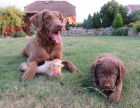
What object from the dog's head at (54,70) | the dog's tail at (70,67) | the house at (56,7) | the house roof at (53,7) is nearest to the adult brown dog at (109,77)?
the dog's head at (54,70)

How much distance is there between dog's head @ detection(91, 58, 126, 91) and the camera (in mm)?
2766

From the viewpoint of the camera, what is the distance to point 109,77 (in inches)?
111

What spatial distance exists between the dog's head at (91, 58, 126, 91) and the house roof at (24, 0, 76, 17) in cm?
2955

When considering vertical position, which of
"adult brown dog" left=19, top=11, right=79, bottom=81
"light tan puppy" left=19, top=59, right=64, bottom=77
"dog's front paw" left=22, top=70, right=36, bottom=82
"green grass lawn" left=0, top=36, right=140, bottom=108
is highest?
"adult brown dog" left=19, top=11, right=79, bottom=81

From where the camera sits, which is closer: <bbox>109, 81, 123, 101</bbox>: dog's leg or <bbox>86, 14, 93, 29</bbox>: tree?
<bbox>109, 81, 123, 101</bbox>: dog's leg

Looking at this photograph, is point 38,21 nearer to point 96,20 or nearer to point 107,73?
point 107,73

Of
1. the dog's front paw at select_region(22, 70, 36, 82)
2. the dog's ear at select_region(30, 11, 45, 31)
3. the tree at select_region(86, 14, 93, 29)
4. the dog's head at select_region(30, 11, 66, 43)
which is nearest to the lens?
the dog's front paw at select_region(22, 70, 36, 82)

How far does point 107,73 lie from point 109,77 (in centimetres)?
6

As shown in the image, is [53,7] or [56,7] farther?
[56,7]

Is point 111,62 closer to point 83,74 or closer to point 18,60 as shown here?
point 83,74

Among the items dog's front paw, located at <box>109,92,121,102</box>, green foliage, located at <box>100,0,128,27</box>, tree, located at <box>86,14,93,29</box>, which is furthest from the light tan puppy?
tree, located at <box>86,14,93,29</box>

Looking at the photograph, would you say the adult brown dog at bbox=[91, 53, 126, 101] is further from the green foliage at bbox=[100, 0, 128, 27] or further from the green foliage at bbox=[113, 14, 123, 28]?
the green foliage at bbox=[100, 0, 128, 27]

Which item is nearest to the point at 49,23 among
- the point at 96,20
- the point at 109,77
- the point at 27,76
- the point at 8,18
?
the point at 27,76

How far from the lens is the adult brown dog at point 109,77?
273 centimetres
